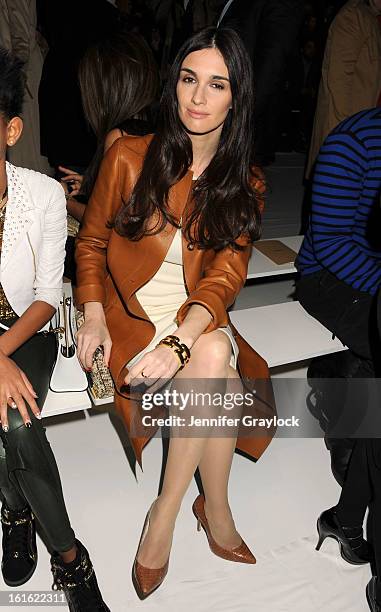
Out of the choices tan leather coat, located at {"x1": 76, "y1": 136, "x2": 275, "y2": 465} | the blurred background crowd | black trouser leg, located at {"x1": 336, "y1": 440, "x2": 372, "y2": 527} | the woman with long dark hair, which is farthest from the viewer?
the blurred background crowd

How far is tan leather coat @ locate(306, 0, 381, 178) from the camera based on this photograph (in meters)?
3.79

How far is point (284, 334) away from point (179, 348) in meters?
0.84

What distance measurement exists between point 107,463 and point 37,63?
309 cm

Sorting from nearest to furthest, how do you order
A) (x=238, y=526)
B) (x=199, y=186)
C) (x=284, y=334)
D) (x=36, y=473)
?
(x=36, y=473) < (x=199, y=186) < (x=238, y=526) < (x=284, y=334)

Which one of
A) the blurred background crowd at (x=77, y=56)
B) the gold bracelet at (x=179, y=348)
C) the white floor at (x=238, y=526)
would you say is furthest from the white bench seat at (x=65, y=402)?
the blurred background crowd at (x=77, y=56)

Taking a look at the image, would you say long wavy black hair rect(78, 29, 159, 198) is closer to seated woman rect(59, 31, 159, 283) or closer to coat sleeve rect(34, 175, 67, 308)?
seated woman rect(59, 31, 159, 283)

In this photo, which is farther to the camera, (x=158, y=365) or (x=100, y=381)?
(x=100, y=381)

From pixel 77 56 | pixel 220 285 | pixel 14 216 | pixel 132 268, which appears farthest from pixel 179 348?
pixel 77 56

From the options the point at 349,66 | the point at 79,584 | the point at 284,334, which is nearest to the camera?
the point at 79,584

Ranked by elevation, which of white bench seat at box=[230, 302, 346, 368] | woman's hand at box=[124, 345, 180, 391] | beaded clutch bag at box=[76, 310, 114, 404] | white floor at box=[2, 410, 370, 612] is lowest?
white floor at box=[2, 410, 370, 612]

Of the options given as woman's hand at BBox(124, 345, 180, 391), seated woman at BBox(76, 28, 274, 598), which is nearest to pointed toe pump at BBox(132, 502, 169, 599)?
seated woman at BBox(76, 28, 274, 598)

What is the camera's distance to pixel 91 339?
2.03 meters

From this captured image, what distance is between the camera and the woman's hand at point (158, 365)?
1795 millimetres

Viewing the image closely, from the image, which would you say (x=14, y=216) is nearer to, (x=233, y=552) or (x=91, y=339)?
(x=91, y=339)
